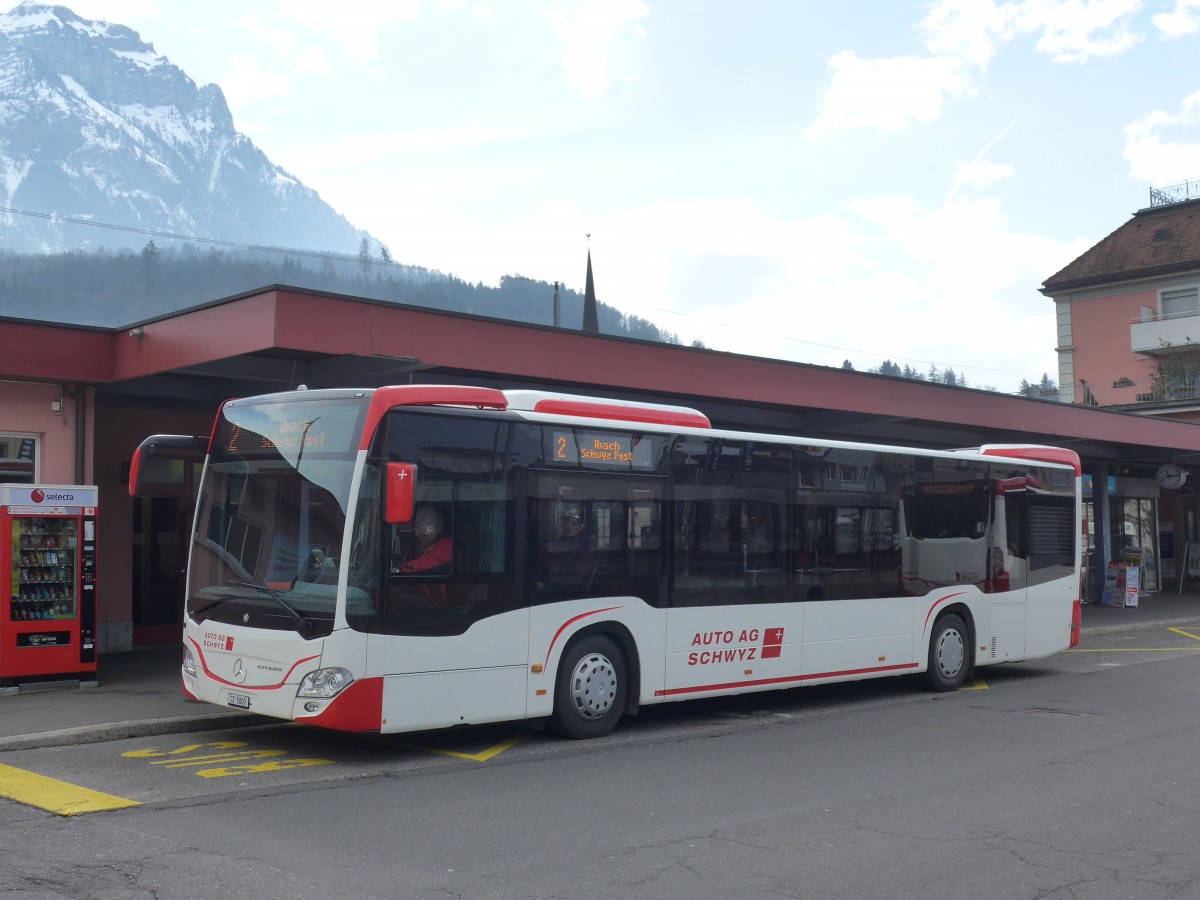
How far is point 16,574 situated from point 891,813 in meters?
9.56

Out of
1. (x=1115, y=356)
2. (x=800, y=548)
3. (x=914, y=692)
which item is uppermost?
(x=1115, y=356)

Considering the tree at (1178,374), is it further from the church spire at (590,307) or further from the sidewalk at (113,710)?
the sidewalk at (113,710)

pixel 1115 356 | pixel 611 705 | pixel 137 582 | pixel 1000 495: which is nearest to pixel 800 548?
pixel 611 705

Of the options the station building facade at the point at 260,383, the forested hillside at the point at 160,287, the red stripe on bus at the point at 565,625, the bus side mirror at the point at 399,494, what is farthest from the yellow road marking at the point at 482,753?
the forested hillside at the point at 160,287

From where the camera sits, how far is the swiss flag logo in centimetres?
1198

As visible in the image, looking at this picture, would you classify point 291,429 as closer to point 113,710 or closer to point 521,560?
point 521,560

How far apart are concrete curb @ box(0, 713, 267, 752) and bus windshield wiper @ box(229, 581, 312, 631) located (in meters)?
1.90

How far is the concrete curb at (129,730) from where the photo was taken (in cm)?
977

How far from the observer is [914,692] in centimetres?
1445

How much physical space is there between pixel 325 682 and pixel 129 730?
2.65 m

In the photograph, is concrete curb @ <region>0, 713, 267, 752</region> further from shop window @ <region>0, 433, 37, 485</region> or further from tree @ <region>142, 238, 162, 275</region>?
tree @ <region>142, 238, 162, 275</region>

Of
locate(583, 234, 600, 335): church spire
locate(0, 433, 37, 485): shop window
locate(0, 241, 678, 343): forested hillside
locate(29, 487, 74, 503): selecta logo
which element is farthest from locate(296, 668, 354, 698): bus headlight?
locate(0, 241, 678, 343): forested hillside

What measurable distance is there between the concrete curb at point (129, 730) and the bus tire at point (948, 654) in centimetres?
771

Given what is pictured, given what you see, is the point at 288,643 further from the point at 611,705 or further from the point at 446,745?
the point at 611,705
